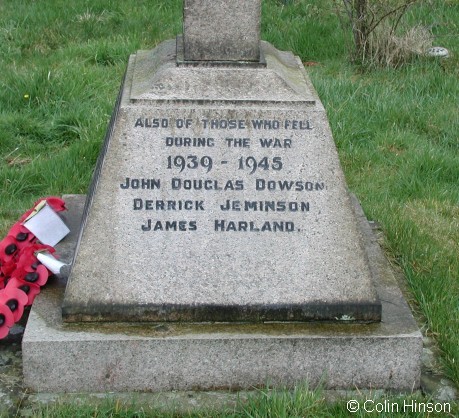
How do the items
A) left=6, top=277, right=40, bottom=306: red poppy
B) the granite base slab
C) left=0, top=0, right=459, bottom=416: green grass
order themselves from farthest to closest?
left=0, top=0, right=459, bottom=416: green grass → left=6, top=277, right=40, bottom=306: red poppy → the granite base slab

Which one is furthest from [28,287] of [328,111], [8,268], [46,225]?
[328,111]

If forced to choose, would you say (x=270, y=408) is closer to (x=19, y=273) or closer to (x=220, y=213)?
(x=220, y=213)

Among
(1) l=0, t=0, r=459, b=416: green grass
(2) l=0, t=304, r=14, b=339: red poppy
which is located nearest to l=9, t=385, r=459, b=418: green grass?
(1) l=0, t=0, r=459, b=416: green grass

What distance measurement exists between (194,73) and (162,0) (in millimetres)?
5324

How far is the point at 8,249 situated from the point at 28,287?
0.36 metres

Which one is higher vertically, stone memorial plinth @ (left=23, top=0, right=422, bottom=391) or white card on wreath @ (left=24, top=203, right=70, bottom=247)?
stone memorial plinth @ (left=23, top=0, right=422, bottom=391)

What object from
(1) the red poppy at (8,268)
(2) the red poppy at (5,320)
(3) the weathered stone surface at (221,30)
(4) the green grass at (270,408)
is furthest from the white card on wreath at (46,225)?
(3) the weathered stone surface at (221,30)

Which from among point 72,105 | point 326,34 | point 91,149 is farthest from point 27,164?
point 326,34

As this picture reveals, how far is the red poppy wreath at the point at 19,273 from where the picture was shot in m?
3.48

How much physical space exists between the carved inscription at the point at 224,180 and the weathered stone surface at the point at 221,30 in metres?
0.25

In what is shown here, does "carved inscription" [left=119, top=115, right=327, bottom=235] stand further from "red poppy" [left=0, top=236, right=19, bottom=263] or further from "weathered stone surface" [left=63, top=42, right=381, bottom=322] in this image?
"red poppy" [left=0, top=236, right=19, bottom=263]

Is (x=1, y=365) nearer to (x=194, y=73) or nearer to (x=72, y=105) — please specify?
(x=194, y=73)

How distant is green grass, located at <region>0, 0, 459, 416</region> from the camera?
14.7 feet

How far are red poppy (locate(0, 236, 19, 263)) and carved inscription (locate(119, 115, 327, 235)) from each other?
821mm
